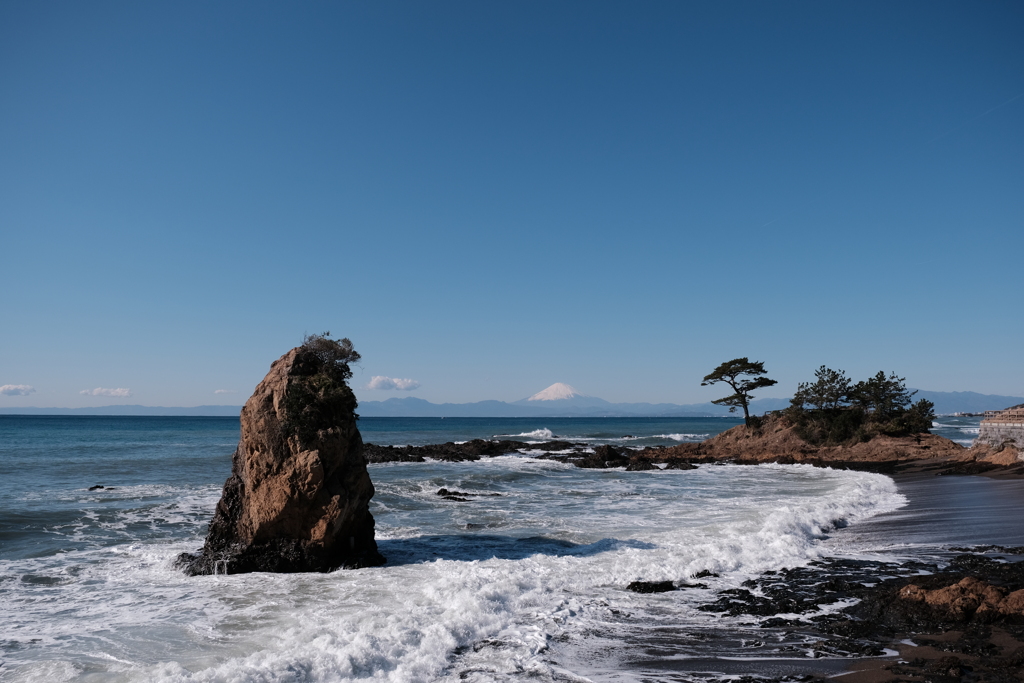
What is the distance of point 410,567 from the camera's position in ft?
36.3

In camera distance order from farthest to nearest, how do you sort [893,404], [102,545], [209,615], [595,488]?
[893,404] → [595,488] → [102,545] → [209,615]

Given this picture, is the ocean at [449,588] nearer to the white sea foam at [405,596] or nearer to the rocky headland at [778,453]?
the white sea foam at [405,596]

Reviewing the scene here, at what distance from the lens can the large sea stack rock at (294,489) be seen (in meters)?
10.8

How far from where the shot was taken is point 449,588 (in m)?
9.39

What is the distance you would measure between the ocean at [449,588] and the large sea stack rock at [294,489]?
477 mm

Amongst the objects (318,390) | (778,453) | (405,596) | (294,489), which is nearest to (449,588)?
(405,596)

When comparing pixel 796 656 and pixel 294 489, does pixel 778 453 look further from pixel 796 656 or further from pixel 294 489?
pixel 294 489

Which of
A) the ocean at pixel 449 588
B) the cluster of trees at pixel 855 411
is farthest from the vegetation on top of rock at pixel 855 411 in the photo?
the ocean at pixel 449 588

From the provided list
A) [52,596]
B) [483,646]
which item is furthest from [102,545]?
[483,646]

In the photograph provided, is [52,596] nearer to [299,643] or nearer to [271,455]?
[271,455]

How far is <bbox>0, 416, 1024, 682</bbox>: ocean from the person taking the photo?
22.4 ft

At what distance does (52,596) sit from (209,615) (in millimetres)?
3460

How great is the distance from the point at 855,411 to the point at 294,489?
42728 mm

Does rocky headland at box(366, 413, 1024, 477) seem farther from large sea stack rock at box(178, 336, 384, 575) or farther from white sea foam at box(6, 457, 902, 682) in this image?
large sea stack rock at box(178, 336, 384, 575)
